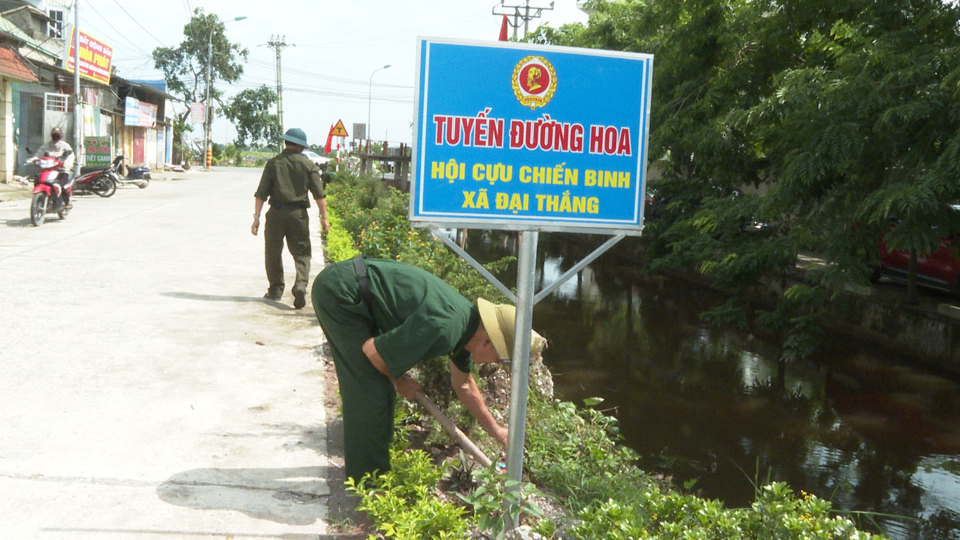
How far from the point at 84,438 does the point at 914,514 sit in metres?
5.87

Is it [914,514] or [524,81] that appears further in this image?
[914,514]

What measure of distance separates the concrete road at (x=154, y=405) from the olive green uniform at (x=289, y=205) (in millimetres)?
399

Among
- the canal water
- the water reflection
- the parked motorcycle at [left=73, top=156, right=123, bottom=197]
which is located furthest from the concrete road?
the parked motorcycle at [left=73, top=156, right=123, bottom=197]

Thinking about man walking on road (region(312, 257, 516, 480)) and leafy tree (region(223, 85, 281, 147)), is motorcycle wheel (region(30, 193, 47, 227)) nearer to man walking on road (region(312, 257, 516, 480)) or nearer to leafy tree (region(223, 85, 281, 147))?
man walking on road (region(312, 257, 516, 480))

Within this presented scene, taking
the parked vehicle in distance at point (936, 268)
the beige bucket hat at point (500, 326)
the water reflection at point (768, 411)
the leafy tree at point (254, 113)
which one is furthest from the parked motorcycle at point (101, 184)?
the leafy tree at point (254, 113)

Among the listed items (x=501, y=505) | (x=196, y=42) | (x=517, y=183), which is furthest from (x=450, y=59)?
(x=196, y=42)

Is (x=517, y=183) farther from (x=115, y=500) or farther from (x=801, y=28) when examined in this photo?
(x=801, y=28)

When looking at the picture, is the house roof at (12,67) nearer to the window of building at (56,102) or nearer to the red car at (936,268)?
the window of building at (56,102)

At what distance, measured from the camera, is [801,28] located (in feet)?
43.7

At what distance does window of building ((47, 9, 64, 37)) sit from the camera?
24634mm

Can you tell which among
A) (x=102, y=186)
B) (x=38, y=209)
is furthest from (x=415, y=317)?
(x=102, y=186)

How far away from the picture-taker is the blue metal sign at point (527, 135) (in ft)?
10.5

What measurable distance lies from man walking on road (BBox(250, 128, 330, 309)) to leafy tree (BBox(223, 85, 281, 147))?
202 feet

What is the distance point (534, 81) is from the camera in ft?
10.6
